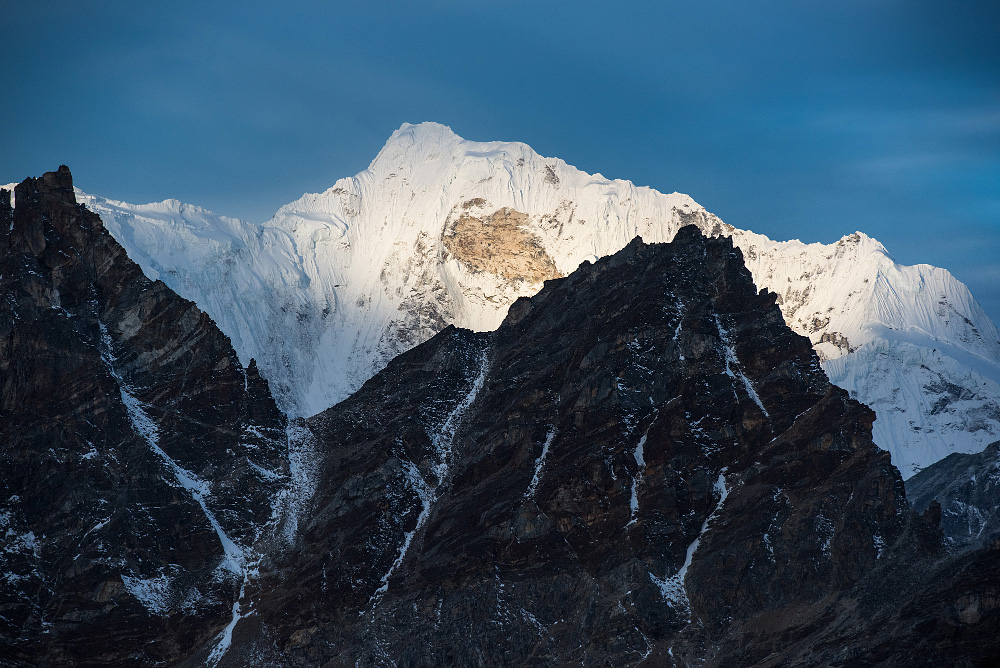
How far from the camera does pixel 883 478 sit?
143 metres

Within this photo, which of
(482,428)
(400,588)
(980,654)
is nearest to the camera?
(980,654)

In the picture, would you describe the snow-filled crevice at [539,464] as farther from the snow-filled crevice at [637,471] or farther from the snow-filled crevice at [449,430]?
the snow-filled crevice at [449,430]

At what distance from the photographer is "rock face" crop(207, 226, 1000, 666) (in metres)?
132

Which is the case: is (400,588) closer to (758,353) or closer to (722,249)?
(758,353)

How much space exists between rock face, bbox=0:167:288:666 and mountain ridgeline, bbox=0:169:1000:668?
322 millimetres

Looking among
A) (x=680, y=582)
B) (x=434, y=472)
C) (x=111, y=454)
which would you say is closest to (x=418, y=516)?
(x=434, y=472)

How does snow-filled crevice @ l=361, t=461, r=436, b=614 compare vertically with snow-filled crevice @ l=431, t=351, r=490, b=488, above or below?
below

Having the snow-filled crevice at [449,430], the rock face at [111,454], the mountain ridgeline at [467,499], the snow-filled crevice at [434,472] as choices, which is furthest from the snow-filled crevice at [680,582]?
the rock face at [111,454]

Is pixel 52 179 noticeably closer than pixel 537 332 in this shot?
Yes

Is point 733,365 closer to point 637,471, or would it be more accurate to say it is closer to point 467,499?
point 637,471

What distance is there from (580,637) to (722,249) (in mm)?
66464

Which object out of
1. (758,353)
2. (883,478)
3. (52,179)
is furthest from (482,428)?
(52,179)

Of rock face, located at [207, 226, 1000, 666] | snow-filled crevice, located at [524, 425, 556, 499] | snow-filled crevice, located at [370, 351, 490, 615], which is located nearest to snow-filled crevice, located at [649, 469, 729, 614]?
rock face, located at [207, 226, 1000, 666]

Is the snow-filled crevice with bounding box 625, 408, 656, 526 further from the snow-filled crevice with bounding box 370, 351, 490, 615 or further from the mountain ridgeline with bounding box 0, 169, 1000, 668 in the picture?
the snow-filled crevice with bounding box 370, 351, 490, 615
